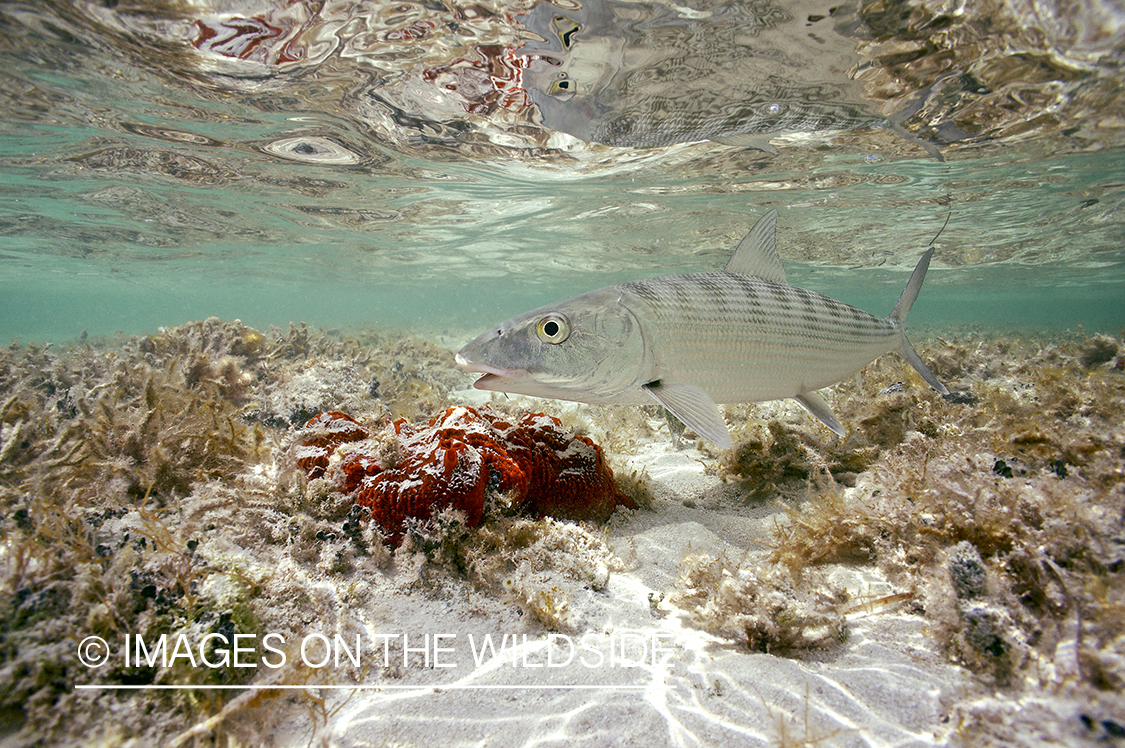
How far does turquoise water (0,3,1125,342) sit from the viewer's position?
7102 millimetres

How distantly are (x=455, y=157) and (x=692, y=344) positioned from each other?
11.2 meters

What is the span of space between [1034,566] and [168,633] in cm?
430

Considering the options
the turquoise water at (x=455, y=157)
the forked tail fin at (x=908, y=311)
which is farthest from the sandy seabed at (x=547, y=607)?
the turquoise water at (x=455, y=157)

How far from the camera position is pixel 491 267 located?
1283 inches

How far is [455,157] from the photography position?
1228cm

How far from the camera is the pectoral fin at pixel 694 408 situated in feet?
9.78

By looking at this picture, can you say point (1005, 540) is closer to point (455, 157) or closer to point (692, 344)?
point (692, 344)

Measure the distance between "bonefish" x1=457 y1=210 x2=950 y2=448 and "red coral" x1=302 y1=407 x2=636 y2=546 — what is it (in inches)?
30.3

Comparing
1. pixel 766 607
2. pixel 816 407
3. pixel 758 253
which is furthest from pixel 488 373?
pixel 816 407

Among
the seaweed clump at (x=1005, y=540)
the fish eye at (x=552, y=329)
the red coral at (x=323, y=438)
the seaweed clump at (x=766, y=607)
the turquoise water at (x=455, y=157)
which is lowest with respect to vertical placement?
the seaweed clump at (x=766, y=607)

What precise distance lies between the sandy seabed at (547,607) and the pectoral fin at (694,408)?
90 cm

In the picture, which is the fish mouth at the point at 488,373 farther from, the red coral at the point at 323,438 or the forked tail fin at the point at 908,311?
the forked tail fin at the point at 908,311

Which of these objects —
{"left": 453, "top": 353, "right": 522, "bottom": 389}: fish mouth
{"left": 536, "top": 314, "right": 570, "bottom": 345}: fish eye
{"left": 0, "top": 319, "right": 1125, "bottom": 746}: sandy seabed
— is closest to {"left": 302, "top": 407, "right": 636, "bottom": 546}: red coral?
{"left": 0, "top": 319, "right": 1125, "bottom": 746}: sandy seabed

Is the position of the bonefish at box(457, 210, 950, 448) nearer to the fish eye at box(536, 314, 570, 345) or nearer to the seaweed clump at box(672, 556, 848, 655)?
the fish eye at box(536, 314, 570, 345)
